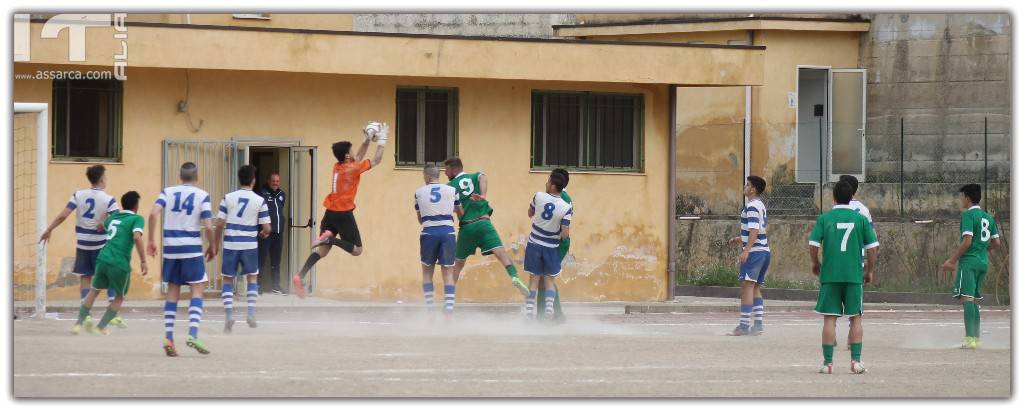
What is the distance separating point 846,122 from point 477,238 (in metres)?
13.4

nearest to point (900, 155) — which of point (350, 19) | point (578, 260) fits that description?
point (578, 260)

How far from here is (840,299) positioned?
1370 centimetres

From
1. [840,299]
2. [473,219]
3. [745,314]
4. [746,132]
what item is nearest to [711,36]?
[746,132]

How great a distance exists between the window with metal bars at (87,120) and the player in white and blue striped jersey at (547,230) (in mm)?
6653

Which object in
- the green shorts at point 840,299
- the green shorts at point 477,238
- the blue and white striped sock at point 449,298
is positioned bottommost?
the blue and white striped sock at point 449,298

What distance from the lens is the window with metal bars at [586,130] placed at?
79.9ft

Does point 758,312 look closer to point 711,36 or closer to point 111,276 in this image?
point 111,276

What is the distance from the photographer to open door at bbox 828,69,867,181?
3022 cm

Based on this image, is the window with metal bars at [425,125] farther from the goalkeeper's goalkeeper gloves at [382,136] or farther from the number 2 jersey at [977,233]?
the number 2 jersey at [977,233]

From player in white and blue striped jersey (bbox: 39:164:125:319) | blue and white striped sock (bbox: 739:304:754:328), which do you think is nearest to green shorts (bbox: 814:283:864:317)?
blue and white striped sock (bbox: 739:304:754:328)

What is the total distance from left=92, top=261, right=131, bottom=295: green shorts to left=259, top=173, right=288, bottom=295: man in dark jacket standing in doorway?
676 cm

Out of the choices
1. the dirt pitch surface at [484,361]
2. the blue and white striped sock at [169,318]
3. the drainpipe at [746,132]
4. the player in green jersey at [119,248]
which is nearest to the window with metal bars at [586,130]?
the dirt pitch surface at [484,361]

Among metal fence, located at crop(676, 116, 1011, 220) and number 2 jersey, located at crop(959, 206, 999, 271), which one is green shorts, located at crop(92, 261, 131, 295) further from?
metal fence, located at crop(676, 116, 1011, 220)

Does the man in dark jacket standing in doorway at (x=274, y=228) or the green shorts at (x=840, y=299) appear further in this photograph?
the man in dark jacket standing in doorway at (x=274, y=228)
